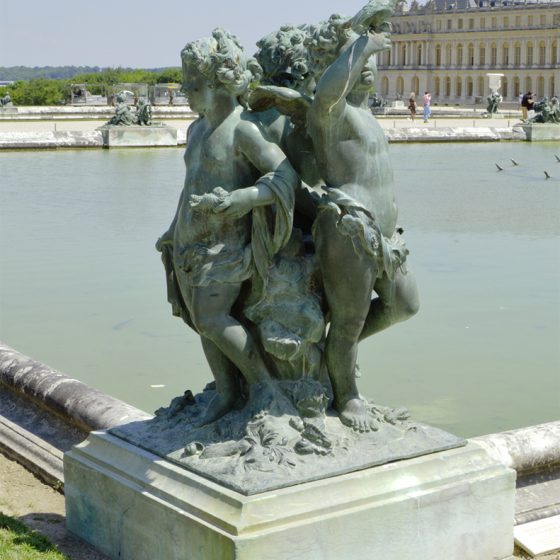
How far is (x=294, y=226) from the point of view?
437 cm

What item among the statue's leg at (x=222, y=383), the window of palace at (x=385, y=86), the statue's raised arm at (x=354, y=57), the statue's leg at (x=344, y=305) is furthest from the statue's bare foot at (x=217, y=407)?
the window of palace at (x=385, y=86)

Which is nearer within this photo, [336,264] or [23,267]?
[336,264]

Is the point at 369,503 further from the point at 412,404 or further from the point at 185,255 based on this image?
the point at 412,404

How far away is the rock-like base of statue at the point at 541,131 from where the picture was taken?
3281 cm

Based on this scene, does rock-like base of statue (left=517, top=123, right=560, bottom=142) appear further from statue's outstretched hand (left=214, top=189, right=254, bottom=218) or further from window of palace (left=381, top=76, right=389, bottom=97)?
window of palace (left=381, top=76, right=389, bottom=97)

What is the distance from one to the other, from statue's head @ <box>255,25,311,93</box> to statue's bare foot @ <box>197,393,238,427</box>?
1.14m

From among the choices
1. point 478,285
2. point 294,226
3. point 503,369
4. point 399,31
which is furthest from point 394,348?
point 399,31

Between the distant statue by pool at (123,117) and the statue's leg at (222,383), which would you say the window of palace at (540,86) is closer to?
the distant statue by pool at (123,117)

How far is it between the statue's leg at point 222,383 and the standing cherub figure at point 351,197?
1.13ft

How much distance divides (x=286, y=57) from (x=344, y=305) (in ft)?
3.05

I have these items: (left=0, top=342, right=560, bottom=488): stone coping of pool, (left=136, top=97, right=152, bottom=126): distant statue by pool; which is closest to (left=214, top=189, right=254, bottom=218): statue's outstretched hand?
(left=0, top=342, right=560, bottom=488): stone coping of pool

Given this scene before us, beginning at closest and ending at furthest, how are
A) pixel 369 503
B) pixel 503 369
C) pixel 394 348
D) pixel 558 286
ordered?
1. pixel 369 503
2. pixel 503 369
3. pixel 394 348
4. pixel 558 286

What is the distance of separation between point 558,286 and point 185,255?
6878mm

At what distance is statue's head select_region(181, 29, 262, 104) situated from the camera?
4.11 metres
